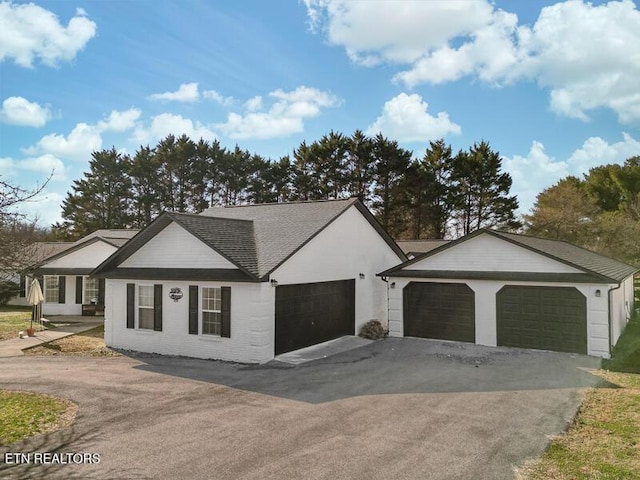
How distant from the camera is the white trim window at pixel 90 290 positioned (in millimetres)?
25969

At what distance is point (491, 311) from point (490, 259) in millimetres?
1943

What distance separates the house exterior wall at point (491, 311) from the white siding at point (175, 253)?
7789mm

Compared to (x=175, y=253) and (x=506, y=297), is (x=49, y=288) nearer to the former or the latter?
(x=175, y=253)

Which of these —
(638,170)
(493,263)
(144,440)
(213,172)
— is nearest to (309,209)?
(493,263)

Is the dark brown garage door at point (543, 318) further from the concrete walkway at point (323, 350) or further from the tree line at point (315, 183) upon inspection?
the tree line at point (315, 183)

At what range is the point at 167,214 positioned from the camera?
15922mm

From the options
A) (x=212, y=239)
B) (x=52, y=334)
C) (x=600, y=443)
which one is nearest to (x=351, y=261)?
(x=212, y=239)

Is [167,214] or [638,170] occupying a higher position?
[638,170]

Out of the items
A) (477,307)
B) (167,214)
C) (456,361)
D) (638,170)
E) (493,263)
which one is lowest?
(456,361)

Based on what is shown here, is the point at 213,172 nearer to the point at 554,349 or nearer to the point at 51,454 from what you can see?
the point at 554,349

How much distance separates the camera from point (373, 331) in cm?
1909

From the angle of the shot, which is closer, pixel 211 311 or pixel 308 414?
pixel 308 414

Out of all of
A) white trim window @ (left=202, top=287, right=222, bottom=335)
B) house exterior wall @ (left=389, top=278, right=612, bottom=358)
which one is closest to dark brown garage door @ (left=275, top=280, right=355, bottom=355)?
house exterior wall @ (left=389, top=278, right=612, bottom=358)

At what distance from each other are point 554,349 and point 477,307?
291 centimetres
